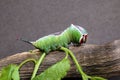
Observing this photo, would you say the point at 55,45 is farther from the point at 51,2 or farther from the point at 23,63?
the point at 51,2

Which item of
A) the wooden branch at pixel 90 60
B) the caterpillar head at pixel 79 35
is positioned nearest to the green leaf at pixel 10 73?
the wooden branch at pixel 90 60

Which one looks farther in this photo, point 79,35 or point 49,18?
point 49,18

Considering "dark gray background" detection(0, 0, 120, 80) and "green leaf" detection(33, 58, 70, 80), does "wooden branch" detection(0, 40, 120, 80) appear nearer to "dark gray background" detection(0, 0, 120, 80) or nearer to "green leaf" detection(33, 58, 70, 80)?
"green leaf" detection(33, 58, 70, 80)

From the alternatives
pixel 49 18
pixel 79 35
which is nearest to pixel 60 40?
pixel 79 35

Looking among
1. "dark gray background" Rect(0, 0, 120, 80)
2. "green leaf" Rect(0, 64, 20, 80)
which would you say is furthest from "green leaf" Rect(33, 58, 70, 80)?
"dark gray background" Rect(0, 0, 120, 80)

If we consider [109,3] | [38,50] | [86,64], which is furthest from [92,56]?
[109,3]

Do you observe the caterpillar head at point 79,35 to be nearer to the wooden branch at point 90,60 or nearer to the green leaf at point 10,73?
the wooden branch at point 90,60

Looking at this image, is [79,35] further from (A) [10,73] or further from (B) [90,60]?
(A) [10,73]
